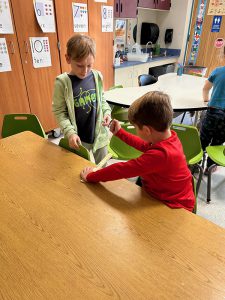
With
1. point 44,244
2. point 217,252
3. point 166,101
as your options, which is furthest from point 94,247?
point 166,101

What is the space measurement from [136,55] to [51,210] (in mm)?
3737

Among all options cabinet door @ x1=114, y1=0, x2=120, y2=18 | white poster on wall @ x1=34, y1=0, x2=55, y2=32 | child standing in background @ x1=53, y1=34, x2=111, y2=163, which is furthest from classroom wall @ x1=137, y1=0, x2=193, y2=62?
child standing in background @ x1=53, y1=34, x2=111, y2=163

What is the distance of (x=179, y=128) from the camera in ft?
4.86

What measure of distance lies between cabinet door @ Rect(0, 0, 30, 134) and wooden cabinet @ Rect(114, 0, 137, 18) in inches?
72.9

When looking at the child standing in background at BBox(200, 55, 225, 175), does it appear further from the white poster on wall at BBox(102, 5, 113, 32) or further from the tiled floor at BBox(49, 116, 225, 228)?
the white poster on wall at BBox(102, 5, 113, 32)

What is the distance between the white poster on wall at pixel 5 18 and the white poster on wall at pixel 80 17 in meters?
0.81

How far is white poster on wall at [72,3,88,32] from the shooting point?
2.73m

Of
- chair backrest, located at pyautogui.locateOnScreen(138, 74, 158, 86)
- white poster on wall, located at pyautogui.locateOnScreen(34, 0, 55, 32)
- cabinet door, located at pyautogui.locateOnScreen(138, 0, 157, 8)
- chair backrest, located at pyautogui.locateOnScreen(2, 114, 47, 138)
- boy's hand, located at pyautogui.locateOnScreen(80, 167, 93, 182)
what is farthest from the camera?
cabinet door, located at pyautogui.locateOnScreen(138, 0, 157, 8)

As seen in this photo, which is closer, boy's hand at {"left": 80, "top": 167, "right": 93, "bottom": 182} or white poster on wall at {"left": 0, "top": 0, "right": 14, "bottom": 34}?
boy's hand at {"left": 80, "top": 167, "right": 93, "bottom": 182}

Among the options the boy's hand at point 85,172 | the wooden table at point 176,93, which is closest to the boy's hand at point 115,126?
the boy's hand at point 85,172

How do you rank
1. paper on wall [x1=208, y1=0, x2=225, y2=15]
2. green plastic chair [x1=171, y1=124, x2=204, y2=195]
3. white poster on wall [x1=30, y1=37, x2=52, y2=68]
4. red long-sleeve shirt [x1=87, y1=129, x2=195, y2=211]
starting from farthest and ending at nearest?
paper on wall [x1=208, y1=0, x2=225, y2=15]
white poster on wall [x1=30, y1=37, x2=52, y2=68]
green plastic chair [x1=171, y1=124, x2=204, y2=195]
red long-sleeve shirt [x1=87, y1=129, x2=195, y2=211]

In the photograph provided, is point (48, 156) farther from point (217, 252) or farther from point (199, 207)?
point (199, 207)

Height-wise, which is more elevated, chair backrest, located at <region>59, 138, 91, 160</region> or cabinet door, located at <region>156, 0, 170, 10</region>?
cabinet door, located at <region>156, 0, 170, 10</region>

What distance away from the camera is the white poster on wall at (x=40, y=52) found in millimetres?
2512
